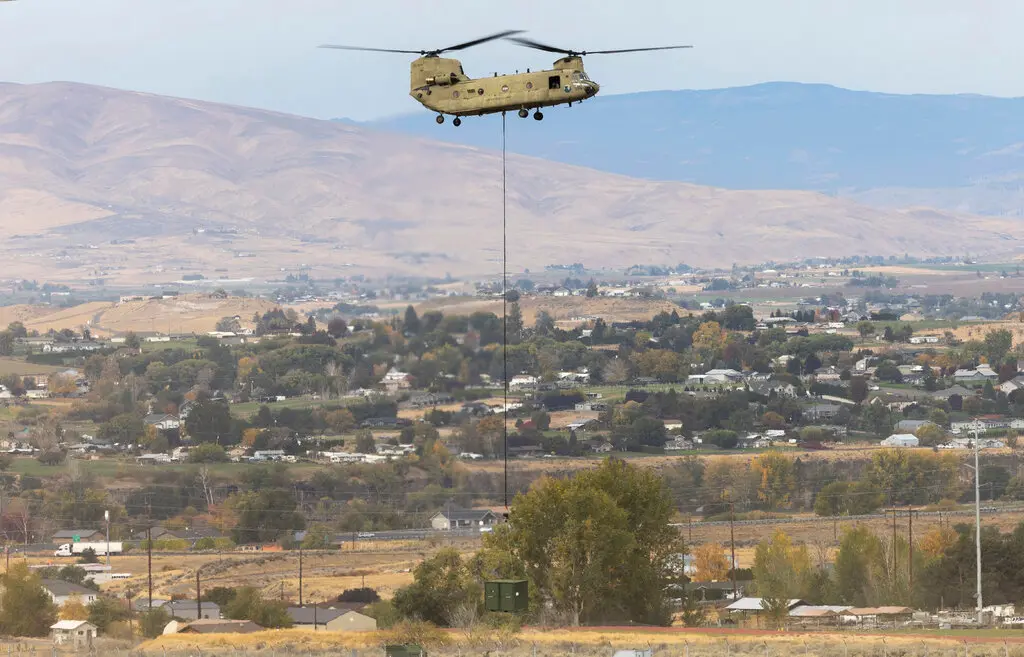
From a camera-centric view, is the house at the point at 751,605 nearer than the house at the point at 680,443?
Yes

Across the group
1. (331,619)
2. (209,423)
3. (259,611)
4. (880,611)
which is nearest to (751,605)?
(880,611)

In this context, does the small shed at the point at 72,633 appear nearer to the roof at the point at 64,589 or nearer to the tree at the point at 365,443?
the roof at the point at 64,589

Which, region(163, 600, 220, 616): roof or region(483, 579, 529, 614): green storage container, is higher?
region(483, 579, 529, 614): green storage container

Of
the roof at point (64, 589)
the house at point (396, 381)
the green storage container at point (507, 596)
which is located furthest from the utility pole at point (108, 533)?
the green storage container at point (507, 596)

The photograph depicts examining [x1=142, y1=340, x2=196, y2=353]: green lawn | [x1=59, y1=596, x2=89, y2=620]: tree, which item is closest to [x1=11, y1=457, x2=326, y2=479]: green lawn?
[x1=142, y1=340, x2=196, y2=353]: green lawn

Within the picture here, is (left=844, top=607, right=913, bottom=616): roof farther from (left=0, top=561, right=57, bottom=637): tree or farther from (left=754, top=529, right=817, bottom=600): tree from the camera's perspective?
(left=0, top=561, right=57, bottom=637): tree

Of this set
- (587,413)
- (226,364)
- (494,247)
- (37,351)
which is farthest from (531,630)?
(37,351)
